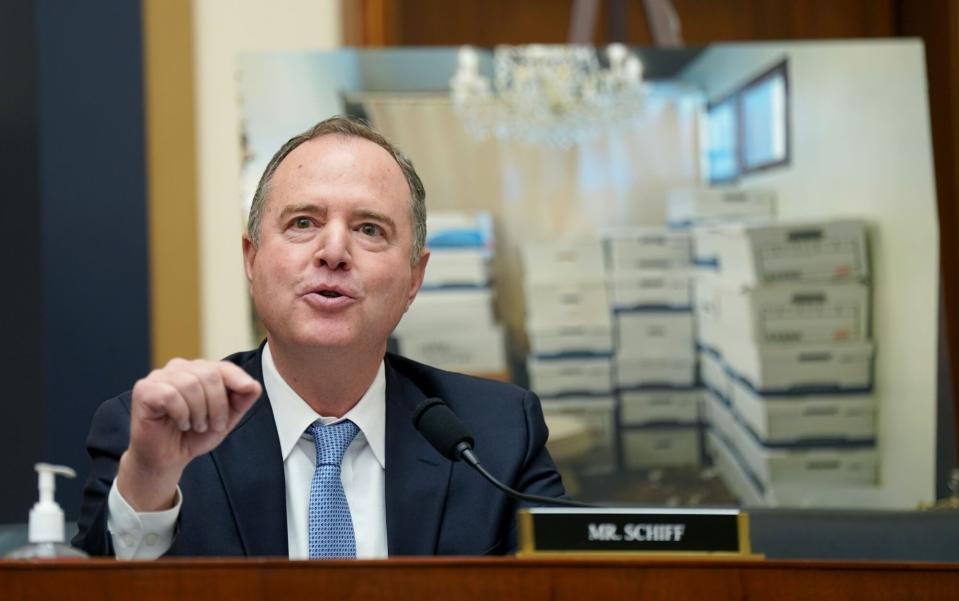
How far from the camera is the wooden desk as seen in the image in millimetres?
957

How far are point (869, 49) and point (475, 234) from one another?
106 cm

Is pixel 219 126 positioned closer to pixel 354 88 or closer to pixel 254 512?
pixel 354 88

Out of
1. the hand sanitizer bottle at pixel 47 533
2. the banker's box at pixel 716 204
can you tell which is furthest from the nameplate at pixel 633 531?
the banker's box at pixel 716 204

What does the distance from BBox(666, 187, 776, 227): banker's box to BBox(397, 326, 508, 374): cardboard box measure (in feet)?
1.71

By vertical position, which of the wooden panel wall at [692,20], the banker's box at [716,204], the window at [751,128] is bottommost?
the banker's box at [716,204]

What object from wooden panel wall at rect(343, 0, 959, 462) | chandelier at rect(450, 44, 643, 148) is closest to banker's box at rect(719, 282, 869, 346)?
chandelier at rect(450, 44, 643, 148)

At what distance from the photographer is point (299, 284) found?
1515mm

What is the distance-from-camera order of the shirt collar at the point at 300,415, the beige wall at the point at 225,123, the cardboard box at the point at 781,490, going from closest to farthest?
the shirt collar at the point at 300,415 → the cardboard box at the point at 781,490 → the beige wall at the point at 225,123

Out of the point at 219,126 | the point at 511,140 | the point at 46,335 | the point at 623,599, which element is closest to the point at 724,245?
the point at 511,140

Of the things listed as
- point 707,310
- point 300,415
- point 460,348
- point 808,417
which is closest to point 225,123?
point 460,348

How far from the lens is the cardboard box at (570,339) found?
308 centimetres

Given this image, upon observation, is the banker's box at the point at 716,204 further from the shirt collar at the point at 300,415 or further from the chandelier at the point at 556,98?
the shirt collar at the point at 300,415

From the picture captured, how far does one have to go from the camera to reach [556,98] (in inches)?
123

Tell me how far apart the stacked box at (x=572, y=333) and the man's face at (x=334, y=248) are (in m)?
1.47
